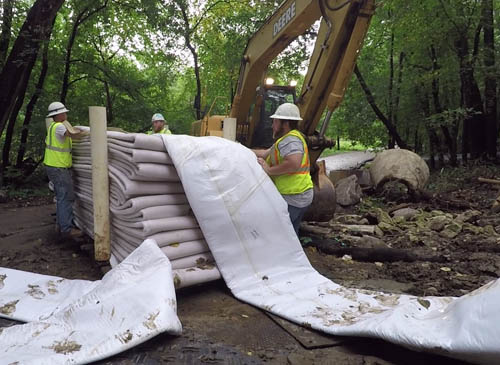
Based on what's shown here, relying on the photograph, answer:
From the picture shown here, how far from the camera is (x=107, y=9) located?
11461mm

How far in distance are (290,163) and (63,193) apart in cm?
305

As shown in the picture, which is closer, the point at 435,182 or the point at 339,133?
the point at 435,182

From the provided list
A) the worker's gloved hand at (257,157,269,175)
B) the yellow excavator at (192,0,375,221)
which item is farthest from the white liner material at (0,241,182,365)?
the yellow excavator at (192,0,375,221)

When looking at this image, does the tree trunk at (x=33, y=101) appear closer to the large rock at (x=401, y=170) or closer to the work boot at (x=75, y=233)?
the work boot at (x=75, y=233)

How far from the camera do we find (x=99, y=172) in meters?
3.81

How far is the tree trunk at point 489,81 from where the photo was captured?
11219 millimetres

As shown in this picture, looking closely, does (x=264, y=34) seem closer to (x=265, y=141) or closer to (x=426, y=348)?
(x=265, y=141)

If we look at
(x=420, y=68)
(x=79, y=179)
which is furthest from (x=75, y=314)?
(x=420, y=68)

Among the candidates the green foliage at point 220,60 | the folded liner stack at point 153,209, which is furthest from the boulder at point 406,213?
the green foliage at point 220,60

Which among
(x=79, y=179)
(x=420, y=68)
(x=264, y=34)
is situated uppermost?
(x=420, y=68)

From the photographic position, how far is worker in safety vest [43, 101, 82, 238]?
5043 millimetres

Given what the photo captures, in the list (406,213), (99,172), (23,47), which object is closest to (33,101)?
(23,47)

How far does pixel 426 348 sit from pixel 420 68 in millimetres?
14079

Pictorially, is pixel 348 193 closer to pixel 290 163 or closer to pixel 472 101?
pixel 290 163
